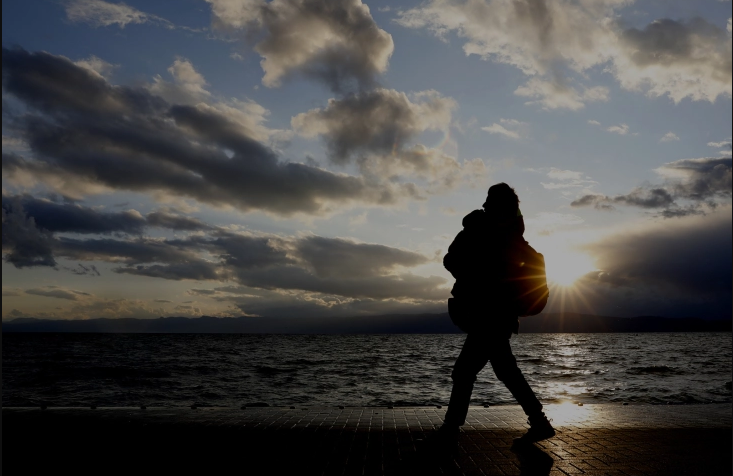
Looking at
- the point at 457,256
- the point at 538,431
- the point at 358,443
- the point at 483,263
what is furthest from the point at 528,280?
the point at 358,443

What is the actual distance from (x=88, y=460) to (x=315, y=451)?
1948mm

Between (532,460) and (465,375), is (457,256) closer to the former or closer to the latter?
(465,375)

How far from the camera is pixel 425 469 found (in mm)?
3861

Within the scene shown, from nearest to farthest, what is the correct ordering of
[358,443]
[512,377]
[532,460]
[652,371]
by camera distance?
1. [532,460]
2. [512,377]
3. [358,443]
4. [652,371]

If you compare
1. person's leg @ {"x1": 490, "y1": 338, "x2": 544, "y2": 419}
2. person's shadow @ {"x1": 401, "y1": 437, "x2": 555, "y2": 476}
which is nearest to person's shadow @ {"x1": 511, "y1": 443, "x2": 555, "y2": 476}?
person's shadow @ {"x1": 401, "y1": 437, "x2": 555, "y2": 476}

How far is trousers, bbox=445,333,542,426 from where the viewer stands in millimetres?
4543

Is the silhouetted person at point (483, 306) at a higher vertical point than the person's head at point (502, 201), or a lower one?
lower

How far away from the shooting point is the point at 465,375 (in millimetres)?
4594

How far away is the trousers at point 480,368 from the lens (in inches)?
179

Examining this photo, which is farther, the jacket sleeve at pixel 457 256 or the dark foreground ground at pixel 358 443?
the jacket sleeve at pixel 457 256

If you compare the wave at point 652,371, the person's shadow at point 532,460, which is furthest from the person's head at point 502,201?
the wave at point 652,371

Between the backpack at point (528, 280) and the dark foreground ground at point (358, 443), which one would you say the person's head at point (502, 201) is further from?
the dark foreground ground at point (358, 443)

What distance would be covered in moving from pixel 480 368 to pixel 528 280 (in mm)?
918

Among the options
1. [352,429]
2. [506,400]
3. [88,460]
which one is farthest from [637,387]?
[88,460]
